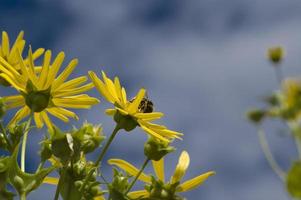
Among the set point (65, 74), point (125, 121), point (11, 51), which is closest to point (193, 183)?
point (125, 121)

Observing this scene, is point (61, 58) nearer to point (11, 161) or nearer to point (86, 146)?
point (86, 146)

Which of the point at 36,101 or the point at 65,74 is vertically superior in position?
the point at 65,74

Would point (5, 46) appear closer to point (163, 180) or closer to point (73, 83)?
point (73, 83)

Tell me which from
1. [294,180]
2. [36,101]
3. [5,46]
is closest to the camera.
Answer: [294,180]

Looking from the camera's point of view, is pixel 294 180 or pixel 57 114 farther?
→ pixel 57 114

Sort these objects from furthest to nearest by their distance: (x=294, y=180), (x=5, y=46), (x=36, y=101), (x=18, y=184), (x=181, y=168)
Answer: (x=5, y=46) < (x=181, y=168) < (x=36, y=101) < (x=18, y=184) < (x=294, y=180)

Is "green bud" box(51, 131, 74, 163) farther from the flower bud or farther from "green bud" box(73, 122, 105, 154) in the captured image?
the flower bud
